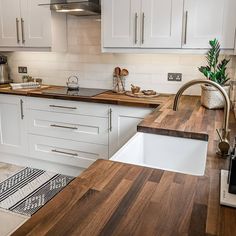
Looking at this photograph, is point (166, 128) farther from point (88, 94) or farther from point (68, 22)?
point (68, 22)

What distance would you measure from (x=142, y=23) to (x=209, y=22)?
0.58 m

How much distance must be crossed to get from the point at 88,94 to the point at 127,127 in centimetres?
53

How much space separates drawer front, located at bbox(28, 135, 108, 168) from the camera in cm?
282

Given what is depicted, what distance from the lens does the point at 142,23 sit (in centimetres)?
252

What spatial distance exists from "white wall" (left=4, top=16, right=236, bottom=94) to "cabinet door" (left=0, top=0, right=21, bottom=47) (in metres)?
0.35

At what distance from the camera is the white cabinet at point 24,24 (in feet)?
9.57

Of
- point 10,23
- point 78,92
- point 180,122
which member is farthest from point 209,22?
point 10,23

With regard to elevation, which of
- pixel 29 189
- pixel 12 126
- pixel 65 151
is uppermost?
pixel 12 126

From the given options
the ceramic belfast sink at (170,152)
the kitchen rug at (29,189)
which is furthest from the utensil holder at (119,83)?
the ceramic belfast sink at (170,152)

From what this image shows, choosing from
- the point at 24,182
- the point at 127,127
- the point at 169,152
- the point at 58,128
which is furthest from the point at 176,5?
the point at 24,182

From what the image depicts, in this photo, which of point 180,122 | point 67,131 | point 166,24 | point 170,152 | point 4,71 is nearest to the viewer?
point 170,152

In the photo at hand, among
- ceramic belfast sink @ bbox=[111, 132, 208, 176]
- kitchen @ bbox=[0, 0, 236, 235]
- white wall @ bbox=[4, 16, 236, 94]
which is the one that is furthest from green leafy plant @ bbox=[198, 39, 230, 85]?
ceramic belfast sink @ bbox=[111, 132, 208, 176]

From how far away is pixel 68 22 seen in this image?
3168mm

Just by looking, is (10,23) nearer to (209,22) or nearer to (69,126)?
(69,126)
